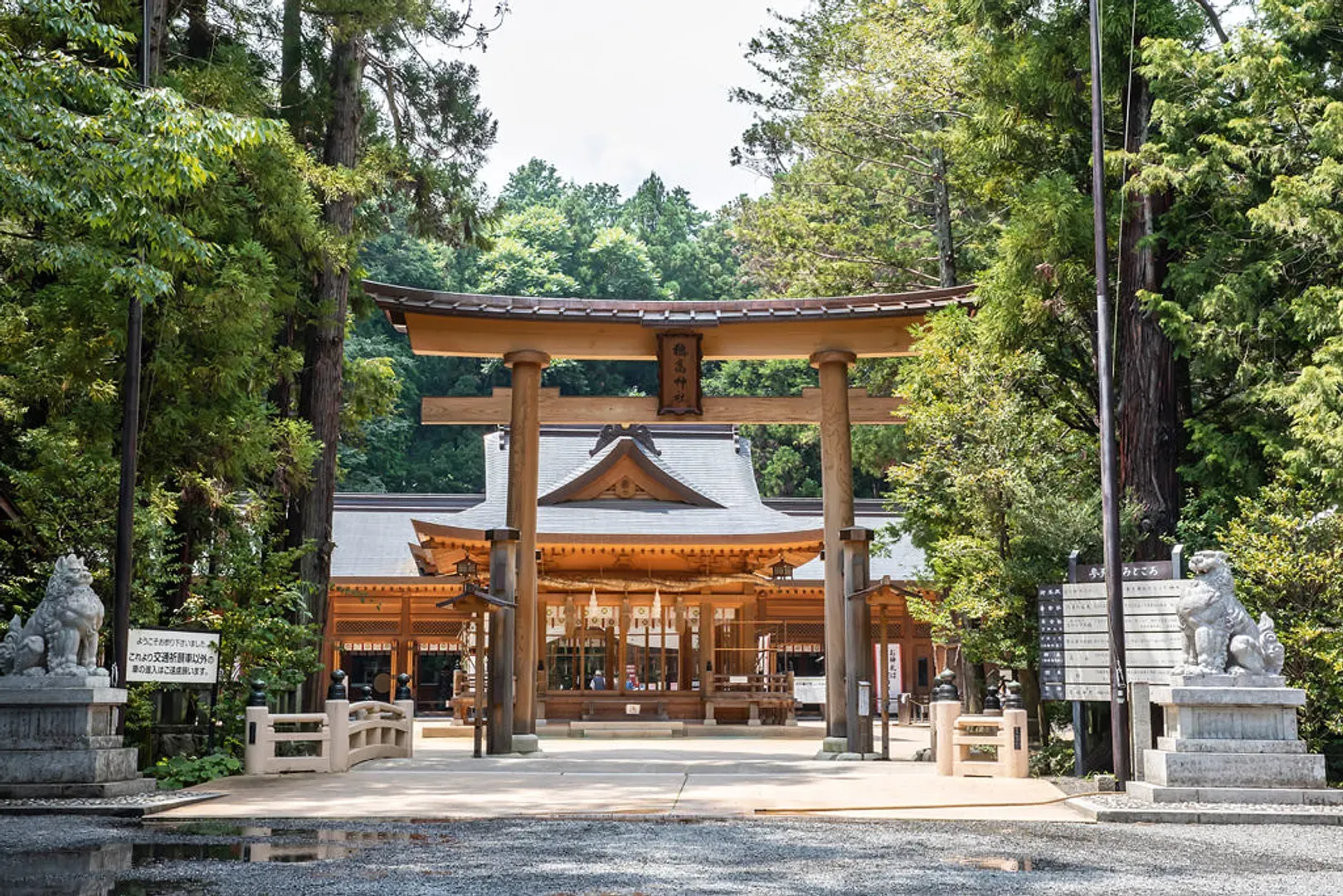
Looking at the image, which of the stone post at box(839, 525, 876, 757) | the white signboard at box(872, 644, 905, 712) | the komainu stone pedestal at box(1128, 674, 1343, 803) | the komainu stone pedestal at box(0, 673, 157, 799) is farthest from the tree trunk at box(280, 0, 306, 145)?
the white signboard at box(872, 644, 905, 712)

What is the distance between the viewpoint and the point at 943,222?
21625 millimetres

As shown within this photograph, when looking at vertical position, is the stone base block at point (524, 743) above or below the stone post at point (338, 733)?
below

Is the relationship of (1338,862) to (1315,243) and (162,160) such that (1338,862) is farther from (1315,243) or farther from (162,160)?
(162,160)

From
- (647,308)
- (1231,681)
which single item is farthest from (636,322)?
(1231,681)

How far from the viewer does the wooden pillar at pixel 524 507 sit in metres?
15.0

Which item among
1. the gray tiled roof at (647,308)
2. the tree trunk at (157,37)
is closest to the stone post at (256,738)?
the gray tiled roof at (647,308)

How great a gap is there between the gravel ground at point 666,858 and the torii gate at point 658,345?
6803mm

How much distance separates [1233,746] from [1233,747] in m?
0.01

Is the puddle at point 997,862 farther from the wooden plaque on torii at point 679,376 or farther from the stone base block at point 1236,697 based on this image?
the wooden plaque on torii at point 679,376

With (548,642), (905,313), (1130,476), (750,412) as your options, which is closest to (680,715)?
(548,642)

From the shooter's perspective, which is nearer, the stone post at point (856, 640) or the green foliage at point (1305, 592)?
the green foliage at point (1305, 592)

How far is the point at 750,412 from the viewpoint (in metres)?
16.9

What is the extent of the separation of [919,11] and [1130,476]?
37.6ft

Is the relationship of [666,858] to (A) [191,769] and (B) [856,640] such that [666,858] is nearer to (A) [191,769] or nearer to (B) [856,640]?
(A) [191,769]
